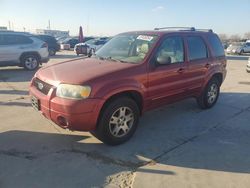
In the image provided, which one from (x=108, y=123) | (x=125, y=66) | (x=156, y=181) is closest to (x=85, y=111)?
(x=108, y=123)

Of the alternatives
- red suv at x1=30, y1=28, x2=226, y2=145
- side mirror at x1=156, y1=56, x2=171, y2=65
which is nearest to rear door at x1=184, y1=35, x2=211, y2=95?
red suv at x1=30, y1=28, x2=226, y2=145

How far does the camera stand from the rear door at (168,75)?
495cm

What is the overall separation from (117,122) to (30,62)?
30.6 ft

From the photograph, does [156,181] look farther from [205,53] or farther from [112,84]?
[205,53]

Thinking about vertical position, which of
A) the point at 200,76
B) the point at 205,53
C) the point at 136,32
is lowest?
the point at 200,76

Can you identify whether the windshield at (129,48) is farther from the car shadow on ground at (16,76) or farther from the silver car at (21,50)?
the silver car at (21,50)

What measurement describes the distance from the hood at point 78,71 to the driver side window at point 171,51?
623 mm

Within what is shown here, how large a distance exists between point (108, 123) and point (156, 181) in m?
1.18

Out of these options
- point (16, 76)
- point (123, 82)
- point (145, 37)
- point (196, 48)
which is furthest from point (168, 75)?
point (16, 76)

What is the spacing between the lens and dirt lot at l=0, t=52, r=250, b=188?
11.8 feet

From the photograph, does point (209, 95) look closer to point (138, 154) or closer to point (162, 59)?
point (162, 59)

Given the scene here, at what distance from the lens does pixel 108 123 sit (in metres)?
4.33

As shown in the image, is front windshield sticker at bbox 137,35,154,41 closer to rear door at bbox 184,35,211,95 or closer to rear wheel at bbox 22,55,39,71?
rear door at bbox 184,35,211,95

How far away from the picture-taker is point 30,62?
41.7 ft
